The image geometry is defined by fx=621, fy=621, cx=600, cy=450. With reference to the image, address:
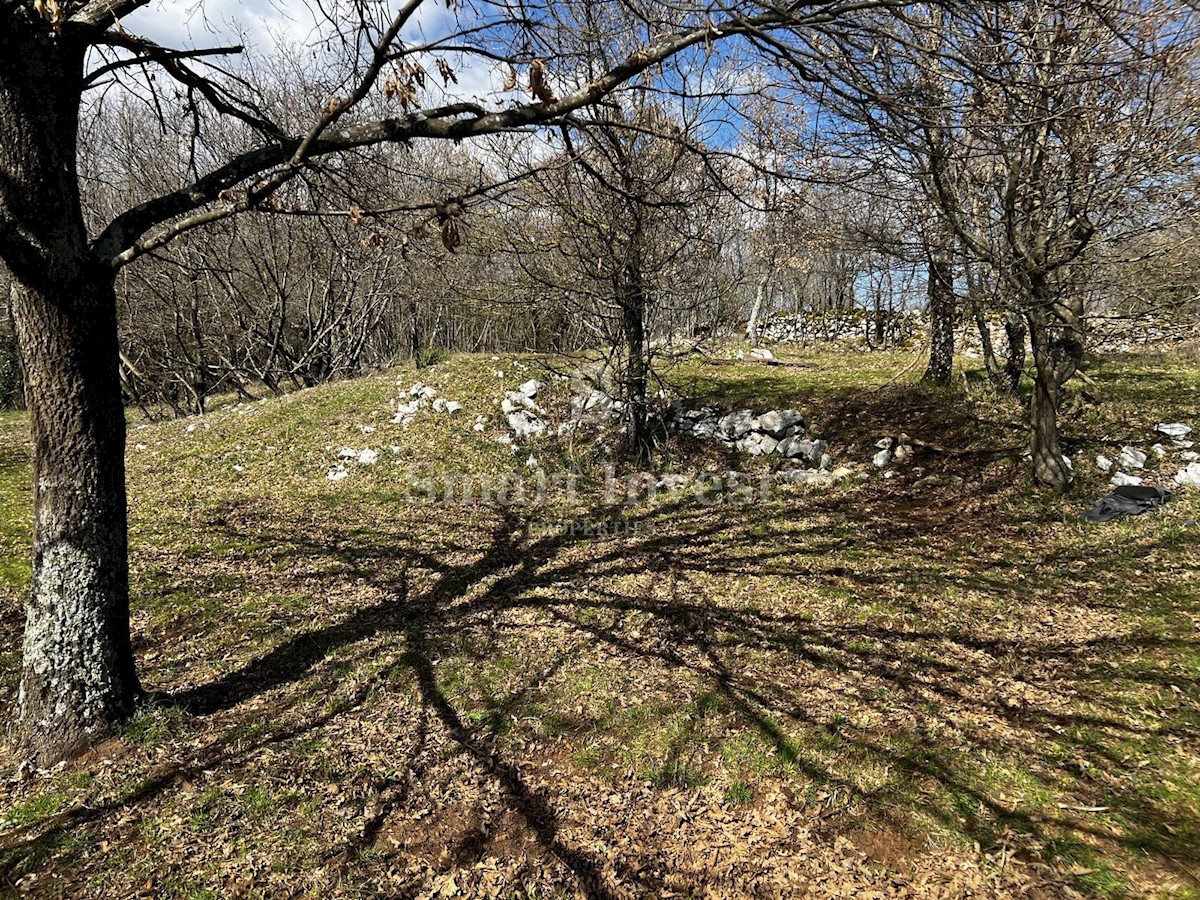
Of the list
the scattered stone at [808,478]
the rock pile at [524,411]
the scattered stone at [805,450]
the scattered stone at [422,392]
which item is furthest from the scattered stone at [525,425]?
the scattered stone at [808,478]

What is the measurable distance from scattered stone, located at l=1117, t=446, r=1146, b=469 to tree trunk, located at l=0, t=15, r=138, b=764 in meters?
10.1

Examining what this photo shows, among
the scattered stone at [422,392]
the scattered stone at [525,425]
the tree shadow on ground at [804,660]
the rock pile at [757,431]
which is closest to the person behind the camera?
the tree shadow on ground at [804,660]

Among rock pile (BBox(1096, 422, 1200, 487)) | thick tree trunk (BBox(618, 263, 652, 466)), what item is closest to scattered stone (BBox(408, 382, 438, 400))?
thick tree trunk (BBox(618, 263, 652, 466))

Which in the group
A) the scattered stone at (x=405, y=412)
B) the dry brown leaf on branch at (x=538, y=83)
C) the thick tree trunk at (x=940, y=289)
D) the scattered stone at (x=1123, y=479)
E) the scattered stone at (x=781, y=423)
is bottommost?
the scattered stone at (x=1123, y=479)

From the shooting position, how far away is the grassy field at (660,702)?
313 centimetres

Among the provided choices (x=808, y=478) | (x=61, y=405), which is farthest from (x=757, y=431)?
(x=61, y=405)

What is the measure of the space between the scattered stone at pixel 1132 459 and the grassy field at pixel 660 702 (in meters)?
0.33

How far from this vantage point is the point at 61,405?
3.50m

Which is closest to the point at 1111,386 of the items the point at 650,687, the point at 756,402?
the point at 756,402

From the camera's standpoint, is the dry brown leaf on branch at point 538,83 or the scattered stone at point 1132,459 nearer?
the dry brown leaf on branch at point 538,83

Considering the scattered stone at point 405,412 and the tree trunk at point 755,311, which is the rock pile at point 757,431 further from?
the tree trunk at point 755,311

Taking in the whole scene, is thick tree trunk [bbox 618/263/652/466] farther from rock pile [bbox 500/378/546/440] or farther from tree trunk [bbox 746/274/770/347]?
tree trunk [bbox 746/274/770/347]

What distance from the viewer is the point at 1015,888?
115 inches

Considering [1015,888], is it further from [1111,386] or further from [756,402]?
[1111,386]
